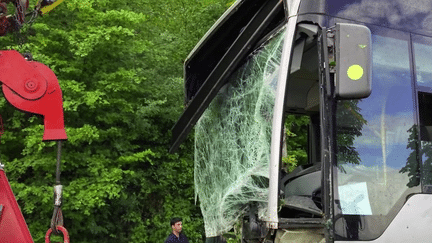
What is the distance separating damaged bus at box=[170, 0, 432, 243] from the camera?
416 cm

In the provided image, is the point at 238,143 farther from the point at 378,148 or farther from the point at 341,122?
the point at 378,148

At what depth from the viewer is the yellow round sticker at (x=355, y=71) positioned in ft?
13.1

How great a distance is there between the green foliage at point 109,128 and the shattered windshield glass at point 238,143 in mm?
7325

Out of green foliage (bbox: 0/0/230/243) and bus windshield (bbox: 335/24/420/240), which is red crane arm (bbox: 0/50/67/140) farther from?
green foliage (bbox: 0/0/230/243)

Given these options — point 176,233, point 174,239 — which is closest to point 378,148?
point 174,239

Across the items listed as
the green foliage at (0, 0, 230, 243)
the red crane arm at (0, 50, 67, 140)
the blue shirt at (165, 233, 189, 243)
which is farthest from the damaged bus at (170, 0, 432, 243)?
the green foliage at (0, 0, 230, 243)

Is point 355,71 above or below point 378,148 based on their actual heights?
above

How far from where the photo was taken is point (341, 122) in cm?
429

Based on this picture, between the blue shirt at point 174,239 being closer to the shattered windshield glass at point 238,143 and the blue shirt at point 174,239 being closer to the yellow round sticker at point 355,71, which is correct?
the shattered windshield glass at point 238,143

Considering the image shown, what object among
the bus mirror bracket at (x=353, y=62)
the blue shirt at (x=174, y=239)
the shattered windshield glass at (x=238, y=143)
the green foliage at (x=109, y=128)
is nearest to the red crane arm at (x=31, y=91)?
the shattered windshield glass at (x=238, y=143)

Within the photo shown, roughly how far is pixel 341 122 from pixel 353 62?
0.46 meters

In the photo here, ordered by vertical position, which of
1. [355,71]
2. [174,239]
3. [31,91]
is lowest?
[174,239]

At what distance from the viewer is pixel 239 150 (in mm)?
5227

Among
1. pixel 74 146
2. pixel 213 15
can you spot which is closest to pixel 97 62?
pixel 74 146
